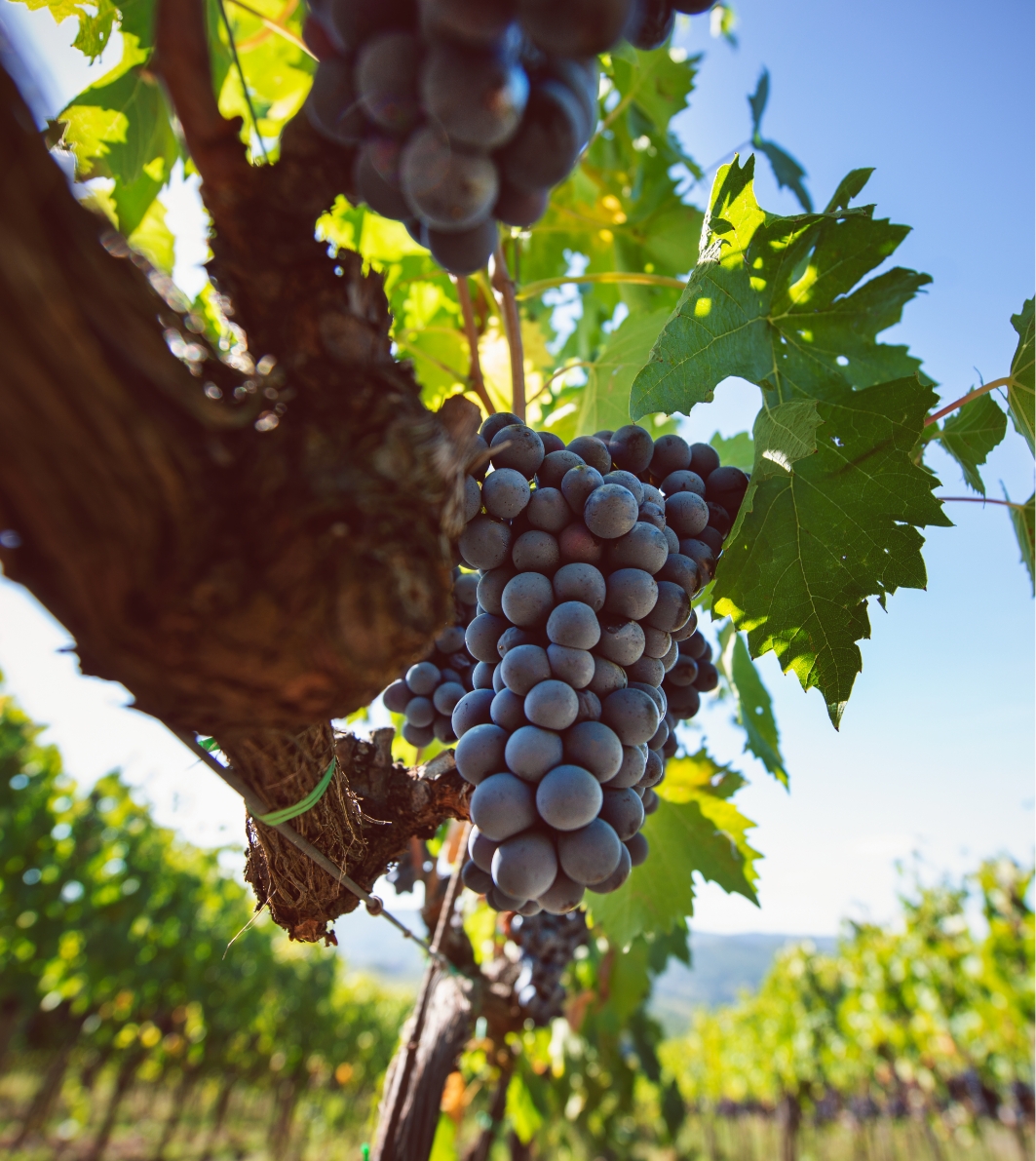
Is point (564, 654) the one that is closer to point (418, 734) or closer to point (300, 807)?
point (300, 807)

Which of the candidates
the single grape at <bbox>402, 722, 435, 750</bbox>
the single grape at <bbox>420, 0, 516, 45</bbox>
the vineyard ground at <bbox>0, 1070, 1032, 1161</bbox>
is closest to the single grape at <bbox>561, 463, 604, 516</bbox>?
the single grape at <bbox>420, 0, 516, 45</bbox>

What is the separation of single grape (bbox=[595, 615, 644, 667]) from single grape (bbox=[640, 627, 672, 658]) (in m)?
0.08

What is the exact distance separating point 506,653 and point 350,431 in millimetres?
636

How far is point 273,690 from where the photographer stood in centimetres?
75

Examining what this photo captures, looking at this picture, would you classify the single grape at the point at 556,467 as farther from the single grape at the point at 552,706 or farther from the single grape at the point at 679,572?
the single grape at the point at 552,706

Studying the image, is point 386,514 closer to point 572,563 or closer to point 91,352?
point 91,352

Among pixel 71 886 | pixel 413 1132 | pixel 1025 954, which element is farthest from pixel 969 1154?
pixel 413 1132

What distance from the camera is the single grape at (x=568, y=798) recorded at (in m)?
1.10

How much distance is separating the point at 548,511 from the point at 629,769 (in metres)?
0.51

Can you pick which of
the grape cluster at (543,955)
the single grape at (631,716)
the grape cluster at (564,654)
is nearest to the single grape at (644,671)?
the grape cluster at (564,654)

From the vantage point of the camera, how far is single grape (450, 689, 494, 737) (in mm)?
1384

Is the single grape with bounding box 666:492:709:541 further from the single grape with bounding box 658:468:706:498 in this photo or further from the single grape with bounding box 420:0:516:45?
the single grape with bounding box 420:0:516:45

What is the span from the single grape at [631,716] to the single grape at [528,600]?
210 mm

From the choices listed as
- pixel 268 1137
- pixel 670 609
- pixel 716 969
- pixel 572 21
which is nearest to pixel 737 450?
pixel 670 609
